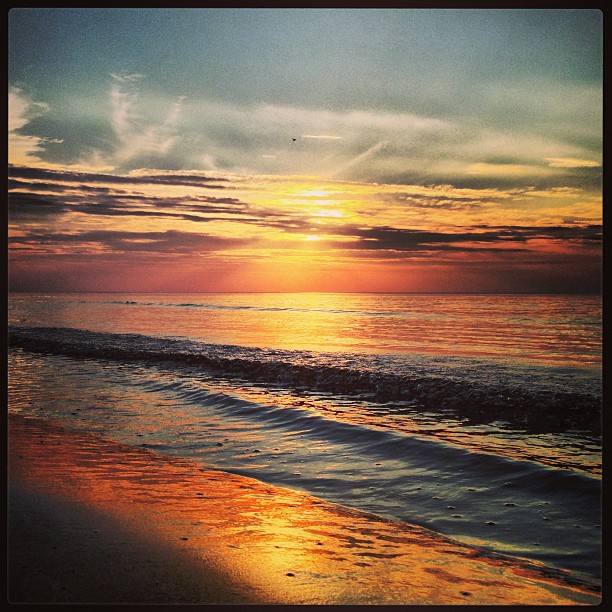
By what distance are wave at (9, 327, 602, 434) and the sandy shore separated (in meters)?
3.23

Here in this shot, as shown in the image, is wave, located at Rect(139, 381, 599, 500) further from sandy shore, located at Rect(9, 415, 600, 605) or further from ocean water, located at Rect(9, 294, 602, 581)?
sandy shore, located at Rect(9, 415, 600, 605)

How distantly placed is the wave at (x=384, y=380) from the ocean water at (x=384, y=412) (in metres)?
0.03

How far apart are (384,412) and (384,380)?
1.60 meters

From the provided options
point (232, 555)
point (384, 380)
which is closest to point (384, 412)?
point (384, 380)

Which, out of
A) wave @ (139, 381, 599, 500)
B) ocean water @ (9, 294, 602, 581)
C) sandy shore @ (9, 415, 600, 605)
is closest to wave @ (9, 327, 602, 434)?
ocean water @ (9, 294, 602, 581)

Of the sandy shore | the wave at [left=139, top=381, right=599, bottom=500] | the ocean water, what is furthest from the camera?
the wave at [left=139, top=381, right=599, bottom=500]

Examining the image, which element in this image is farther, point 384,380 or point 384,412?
point 384,380

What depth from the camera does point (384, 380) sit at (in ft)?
27.2

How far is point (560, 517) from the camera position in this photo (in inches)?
148

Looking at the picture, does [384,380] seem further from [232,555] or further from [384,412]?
[232,555]

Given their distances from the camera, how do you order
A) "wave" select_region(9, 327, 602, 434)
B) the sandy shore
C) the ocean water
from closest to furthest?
1. the sandy shore
2. the ocean water
3. "wave" select_region(9, 327, 602, 434)

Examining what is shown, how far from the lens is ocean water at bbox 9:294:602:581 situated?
3.91m

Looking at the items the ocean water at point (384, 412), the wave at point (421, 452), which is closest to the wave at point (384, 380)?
the ocean water at point (384, 412)

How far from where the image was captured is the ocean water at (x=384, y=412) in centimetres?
391
